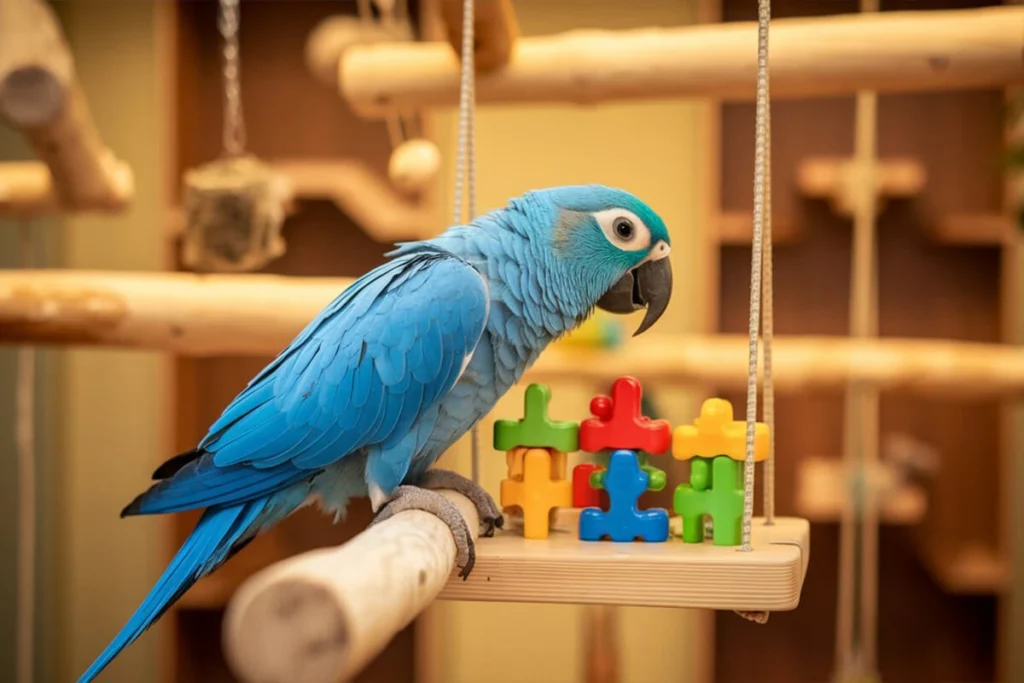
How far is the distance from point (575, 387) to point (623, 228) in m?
1.67

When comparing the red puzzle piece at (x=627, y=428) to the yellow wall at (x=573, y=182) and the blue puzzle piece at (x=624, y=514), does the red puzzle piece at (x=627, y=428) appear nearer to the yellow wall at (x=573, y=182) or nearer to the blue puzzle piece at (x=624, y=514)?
the blue puzzle piece at (x=624, y=514)

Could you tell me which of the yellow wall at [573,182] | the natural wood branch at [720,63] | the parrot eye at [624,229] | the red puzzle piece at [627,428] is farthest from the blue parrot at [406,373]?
the yellow wall at [573,182]

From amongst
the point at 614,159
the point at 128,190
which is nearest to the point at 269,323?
the point at 128,190

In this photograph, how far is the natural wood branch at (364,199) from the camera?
2598 millimetres


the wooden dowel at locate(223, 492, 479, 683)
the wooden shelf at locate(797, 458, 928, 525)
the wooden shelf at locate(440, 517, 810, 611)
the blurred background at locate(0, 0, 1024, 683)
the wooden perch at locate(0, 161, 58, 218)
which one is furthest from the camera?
the blurred background at locate(0, 0, 1024, 683)

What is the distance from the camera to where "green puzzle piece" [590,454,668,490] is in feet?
3.63

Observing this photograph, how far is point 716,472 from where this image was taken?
108cm

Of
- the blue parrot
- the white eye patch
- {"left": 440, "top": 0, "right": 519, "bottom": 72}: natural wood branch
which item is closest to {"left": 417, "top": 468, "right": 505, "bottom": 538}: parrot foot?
the blue parrot

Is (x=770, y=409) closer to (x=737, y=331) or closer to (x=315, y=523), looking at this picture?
(x=737, y=331)

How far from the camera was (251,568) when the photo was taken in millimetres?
Answer: 2668

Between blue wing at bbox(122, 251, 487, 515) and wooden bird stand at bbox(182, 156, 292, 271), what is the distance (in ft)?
2.43

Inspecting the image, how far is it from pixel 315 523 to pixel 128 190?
1147 mm

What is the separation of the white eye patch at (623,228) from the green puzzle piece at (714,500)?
253 mm

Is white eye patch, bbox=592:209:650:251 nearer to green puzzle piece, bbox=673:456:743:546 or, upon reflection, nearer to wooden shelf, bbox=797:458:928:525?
green puzzle piece, bbox=673:456:743:546
